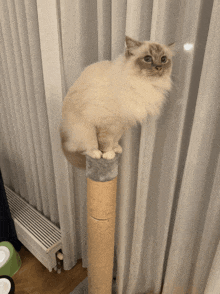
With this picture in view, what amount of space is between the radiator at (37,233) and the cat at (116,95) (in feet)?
3.10

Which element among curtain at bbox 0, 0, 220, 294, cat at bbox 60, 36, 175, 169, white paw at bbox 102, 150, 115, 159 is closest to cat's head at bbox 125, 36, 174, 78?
cat at bbox 60, 36, 175, 169

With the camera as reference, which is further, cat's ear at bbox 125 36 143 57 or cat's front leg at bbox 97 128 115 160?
cat's front leg at bbox 97 128 115 160

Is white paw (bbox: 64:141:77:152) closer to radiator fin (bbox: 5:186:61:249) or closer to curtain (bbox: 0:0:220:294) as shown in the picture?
curtain (bbox: 0:0:220:294)

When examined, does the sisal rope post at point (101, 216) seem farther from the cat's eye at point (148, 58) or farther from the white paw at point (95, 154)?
the cat's eye at point (148, 58)

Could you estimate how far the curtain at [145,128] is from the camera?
71cm

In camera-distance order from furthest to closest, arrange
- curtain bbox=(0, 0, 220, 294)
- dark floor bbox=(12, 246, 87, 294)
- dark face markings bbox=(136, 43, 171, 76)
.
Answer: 1. dark floor bbox=(12, 246, 87, 294)
2. curtain bbox=(0, 0, 220, 294)
3. dark face markings bbox=(136, 43, 171, 76)

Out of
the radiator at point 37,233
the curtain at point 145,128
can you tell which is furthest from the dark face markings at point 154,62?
the radiator at point 37,233

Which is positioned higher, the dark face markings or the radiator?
the dark face markings

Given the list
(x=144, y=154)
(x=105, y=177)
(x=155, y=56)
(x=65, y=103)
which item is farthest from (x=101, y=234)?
(x=155, y=56)

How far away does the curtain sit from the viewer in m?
Result: 0.71

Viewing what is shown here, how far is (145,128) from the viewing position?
2.80 feet

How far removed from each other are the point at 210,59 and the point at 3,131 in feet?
5.17

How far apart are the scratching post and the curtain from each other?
0.21 m

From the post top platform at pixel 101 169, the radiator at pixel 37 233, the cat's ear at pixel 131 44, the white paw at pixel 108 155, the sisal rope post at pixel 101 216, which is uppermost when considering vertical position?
the cat's ear at pixel 131 44
